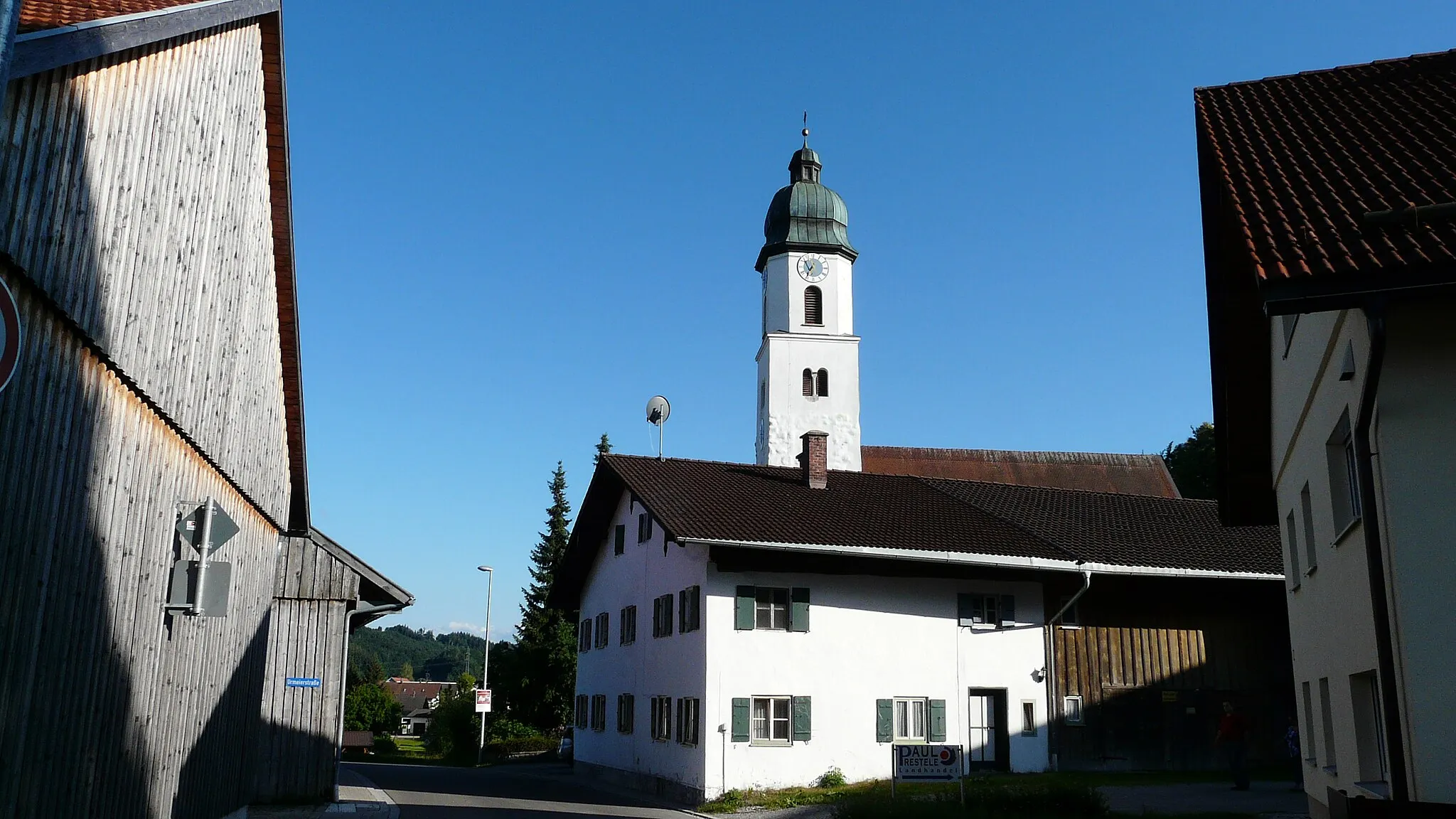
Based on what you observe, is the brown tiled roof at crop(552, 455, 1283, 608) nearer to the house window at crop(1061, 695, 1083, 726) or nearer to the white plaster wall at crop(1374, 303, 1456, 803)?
the house window at crop(1061, 695, 1083, 726)

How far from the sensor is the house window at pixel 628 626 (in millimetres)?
31031

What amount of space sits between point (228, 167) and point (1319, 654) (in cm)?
1205

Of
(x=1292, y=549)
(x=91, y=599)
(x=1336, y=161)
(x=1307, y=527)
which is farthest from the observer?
(x=1292, y=549)

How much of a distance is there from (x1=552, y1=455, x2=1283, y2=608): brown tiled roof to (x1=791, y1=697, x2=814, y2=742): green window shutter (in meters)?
3.26

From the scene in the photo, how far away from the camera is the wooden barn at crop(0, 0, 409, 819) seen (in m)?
7.67

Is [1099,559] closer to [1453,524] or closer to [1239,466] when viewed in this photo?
[1239,466]

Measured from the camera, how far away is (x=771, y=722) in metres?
24.6

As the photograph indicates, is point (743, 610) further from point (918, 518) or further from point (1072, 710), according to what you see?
point (1072, 710)

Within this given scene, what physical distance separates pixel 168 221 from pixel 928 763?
13064 millimetres

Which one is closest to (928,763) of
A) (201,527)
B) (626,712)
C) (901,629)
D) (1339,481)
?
(901,629)

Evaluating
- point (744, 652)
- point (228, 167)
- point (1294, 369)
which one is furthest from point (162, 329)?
point (744, 652)

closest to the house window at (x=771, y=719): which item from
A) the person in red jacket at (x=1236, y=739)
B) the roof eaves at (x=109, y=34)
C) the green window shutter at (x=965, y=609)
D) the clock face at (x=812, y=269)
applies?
the green window shutter at (x=965, y=609)

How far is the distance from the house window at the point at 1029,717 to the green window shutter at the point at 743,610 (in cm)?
666

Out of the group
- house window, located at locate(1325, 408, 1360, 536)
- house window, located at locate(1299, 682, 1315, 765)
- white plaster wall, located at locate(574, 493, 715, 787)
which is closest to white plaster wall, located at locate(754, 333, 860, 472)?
white plaster wall, located at locate(574, 493, 715, 787)
